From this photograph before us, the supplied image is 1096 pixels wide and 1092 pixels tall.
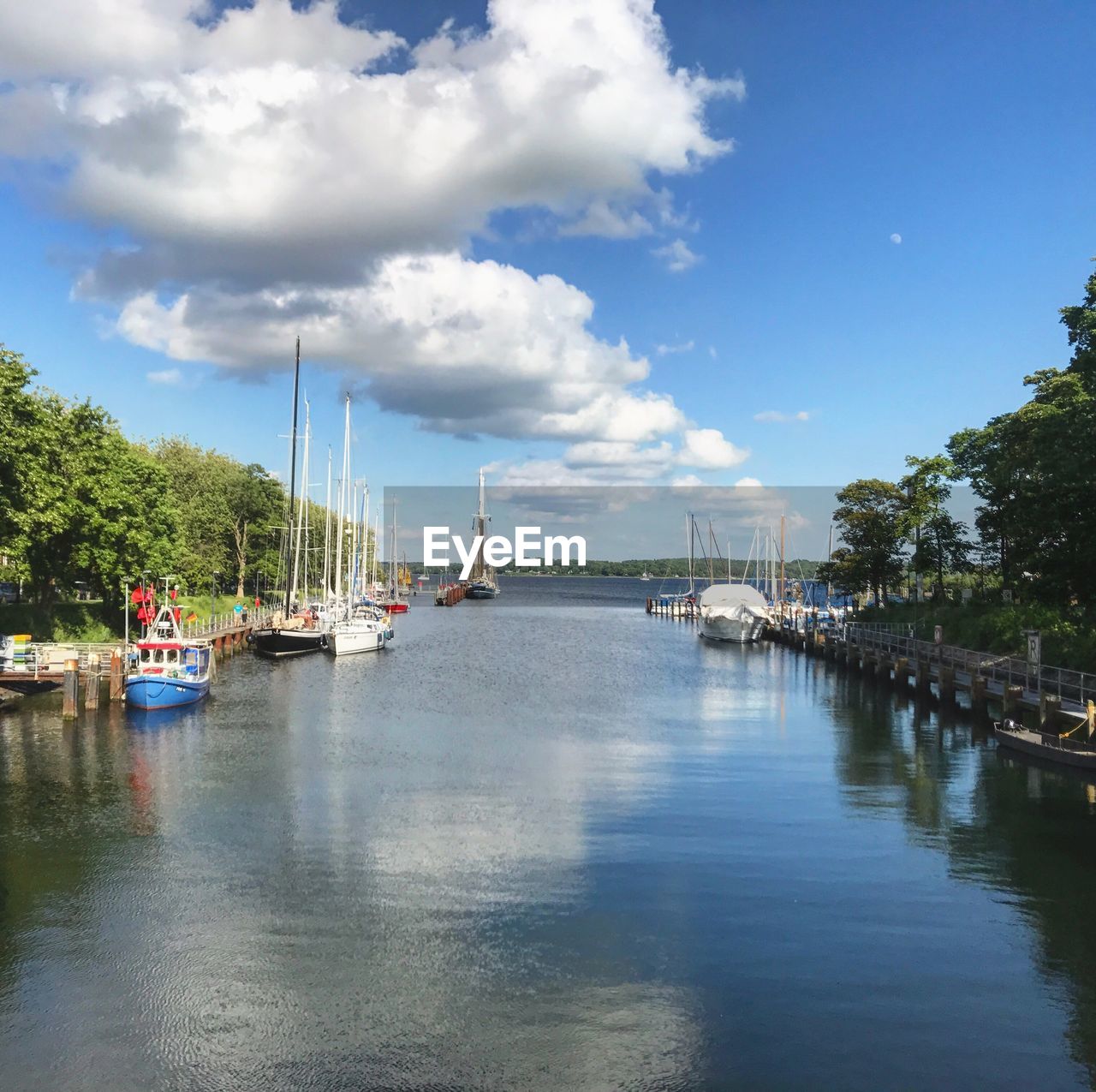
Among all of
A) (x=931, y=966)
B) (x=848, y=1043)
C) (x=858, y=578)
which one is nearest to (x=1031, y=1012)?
(x=931, y=966)

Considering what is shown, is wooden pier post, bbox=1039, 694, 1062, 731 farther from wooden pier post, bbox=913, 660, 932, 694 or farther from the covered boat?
the covered boat

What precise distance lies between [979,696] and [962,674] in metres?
5.64

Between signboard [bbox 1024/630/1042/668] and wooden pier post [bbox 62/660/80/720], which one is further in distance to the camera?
wooden pier post [bbox 62/660/80/720]

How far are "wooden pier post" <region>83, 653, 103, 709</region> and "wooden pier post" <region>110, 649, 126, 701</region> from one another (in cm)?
69

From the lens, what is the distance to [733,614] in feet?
328

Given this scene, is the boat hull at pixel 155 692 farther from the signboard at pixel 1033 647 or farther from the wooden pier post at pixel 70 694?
the signboard at pixel 1033 647

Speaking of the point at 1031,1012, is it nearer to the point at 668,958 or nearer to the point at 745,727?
the point at 668,958

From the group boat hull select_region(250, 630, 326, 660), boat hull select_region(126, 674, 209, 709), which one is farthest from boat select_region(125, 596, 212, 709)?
boat hull select_region(250, 630, 326, 660)

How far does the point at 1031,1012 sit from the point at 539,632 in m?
102

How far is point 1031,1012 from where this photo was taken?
16094 millimetres

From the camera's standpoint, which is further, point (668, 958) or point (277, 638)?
point (277, 638)

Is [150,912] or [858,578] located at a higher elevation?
[858,578]

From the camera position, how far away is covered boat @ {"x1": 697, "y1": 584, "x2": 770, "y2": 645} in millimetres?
97938

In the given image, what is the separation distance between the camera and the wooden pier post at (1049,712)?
1425 inches
